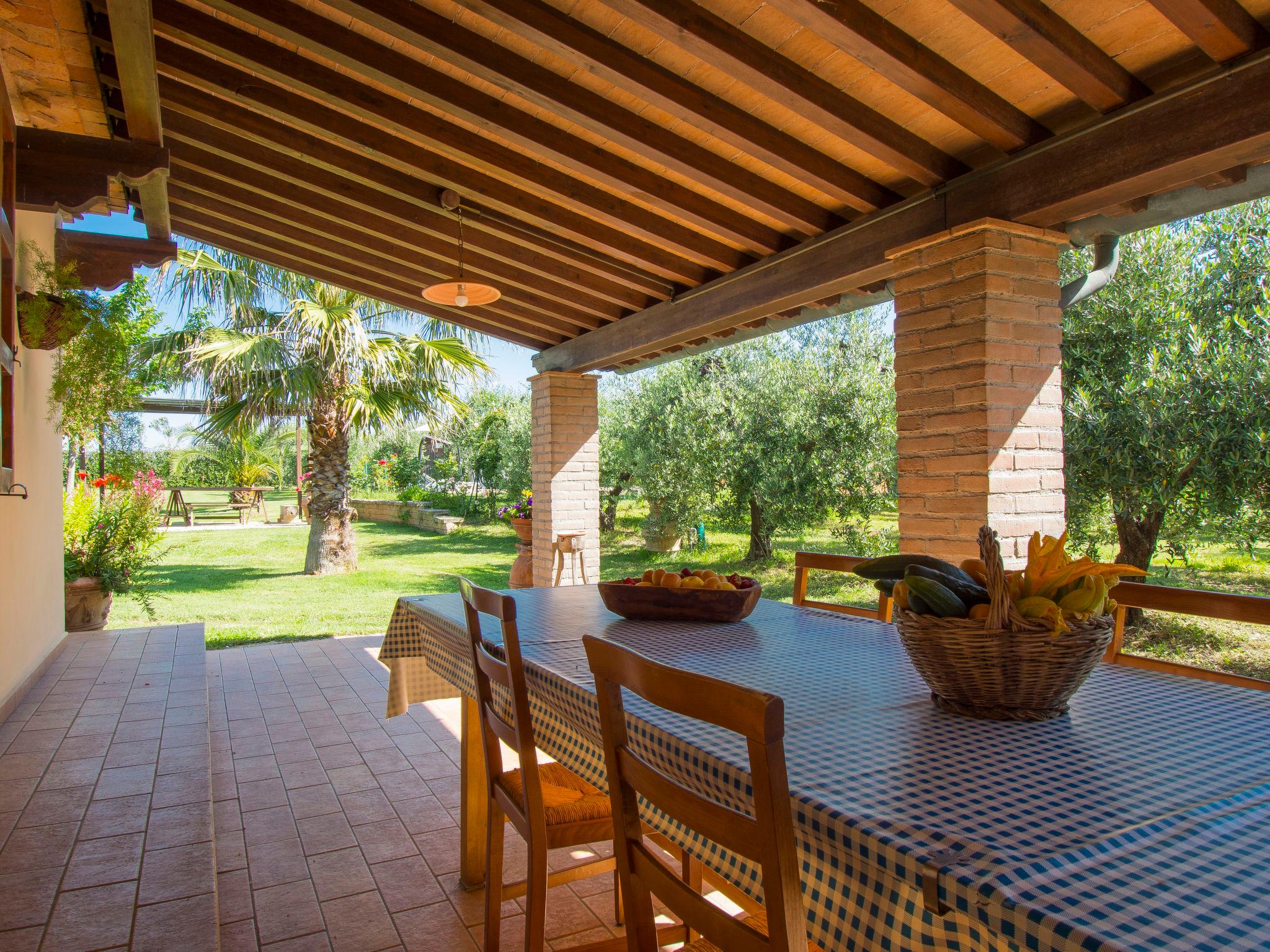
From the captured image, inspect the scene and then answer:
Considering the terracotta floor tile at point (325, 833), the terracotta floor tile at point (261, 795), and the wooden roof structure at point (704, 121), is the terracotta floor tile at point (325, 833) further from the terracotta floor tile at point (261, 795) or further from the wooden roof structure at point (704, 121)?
the wooden roof structure at point (704, 121)

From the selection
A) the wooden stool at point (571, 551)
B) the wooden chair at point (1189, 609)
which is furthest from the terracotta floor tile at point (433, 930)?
the wooden stool at point (571, 551)

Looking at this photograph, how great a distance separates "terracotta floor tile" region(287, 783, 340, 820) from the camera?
302 centimetres

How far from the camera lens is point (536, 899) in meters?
1.77

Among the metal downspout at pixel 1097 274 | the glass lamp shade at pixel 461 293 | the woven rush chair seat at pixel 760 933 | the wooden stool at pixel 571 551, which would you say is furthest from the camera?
the wooden stool at pixel 571 551

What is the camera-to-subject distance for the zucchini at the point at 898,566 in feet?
4.66

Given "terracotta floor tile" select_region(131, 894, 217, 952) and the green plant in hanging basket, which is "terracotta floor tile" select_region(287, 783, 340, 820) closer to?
"terracotta floor tile" select_region(131, 894, 217, 952)

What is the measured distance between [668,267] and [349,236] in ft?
6.70

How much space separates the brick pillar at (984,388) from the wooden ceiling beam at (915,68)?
32cm

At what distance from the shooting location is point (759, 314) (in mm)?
4465

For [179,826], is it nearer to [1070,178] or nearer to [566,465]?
[1070,178]

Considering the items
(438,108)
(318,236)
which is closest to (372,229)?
(318,236)

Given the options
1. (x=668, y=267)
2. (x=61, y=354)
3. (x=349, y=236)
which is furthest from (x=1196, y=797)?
(x=349, y=236)

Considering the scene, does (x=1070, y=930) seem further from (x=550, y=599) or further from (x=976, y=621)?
(x=550, y=599)

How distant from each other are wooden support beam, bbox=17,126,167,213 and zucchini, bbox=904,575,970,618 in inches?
131
